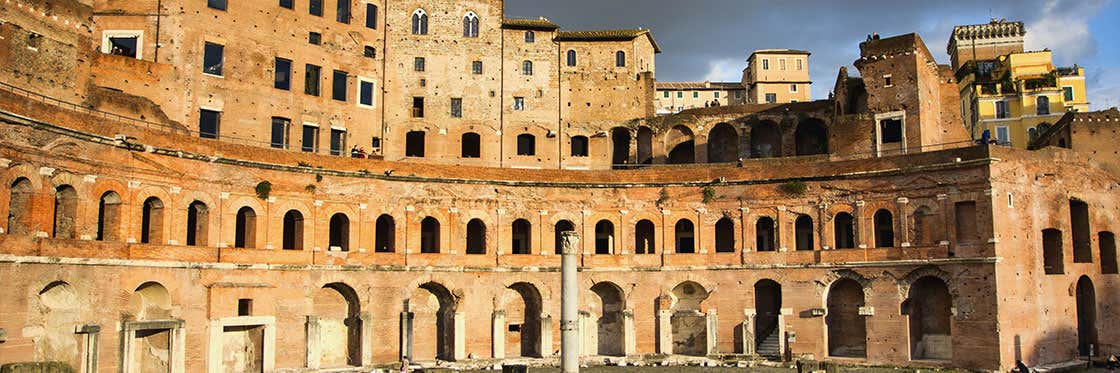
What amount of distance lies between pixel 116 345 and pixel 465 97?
24.5m

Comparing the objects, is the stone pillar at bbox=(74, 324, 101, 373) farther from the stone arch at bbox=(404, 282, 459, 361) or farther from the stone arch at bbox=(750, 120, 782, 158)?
the stone arch at bbox=(750, 120, 782, 158)

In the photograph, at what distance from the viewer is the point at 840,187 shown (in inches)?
1567

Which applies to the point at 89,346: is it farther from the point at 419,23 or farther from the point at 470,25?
the point at 470,25

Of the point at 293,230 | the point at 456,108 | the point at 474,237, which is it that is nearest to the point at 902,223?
the point at 474,237

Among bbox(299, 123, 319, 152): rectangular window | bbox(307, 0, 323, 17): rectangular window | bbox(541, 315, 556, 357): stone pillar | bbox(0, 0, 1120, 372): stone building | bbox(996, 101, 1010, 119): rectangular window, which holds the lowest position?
bbox(541, 315, 556, 357): stone pillar

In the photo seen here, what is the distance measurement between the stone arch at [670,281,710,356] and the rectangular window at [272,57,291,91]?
64.7 ft

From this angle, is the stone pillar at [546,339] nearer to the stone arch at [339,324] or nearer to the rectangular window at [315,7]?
the stone arch at [339,324]

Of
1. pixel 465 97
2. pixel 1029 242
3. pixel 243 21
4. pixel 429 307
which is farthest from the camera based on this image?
pixel 465 97

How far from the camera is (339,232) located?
129 ft

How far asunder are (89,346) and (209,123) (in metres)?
15.5

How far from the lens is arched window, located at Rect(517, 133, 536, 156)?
50656 millimetres

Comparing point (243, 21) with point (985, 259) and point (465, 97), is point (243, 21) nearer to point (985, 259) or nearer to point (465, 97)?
point (465, 97)

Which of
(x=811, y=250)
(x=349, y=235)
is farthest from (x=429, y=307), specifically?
(x=811, y=250)

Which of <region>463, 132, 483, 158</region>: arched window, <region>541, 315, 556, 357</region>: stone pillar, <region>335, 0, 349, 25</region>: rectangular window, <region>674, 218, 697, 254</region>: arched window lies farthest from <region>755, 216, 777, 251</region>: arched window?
<region>335, 0, 349, 25</region>: rectangular window
